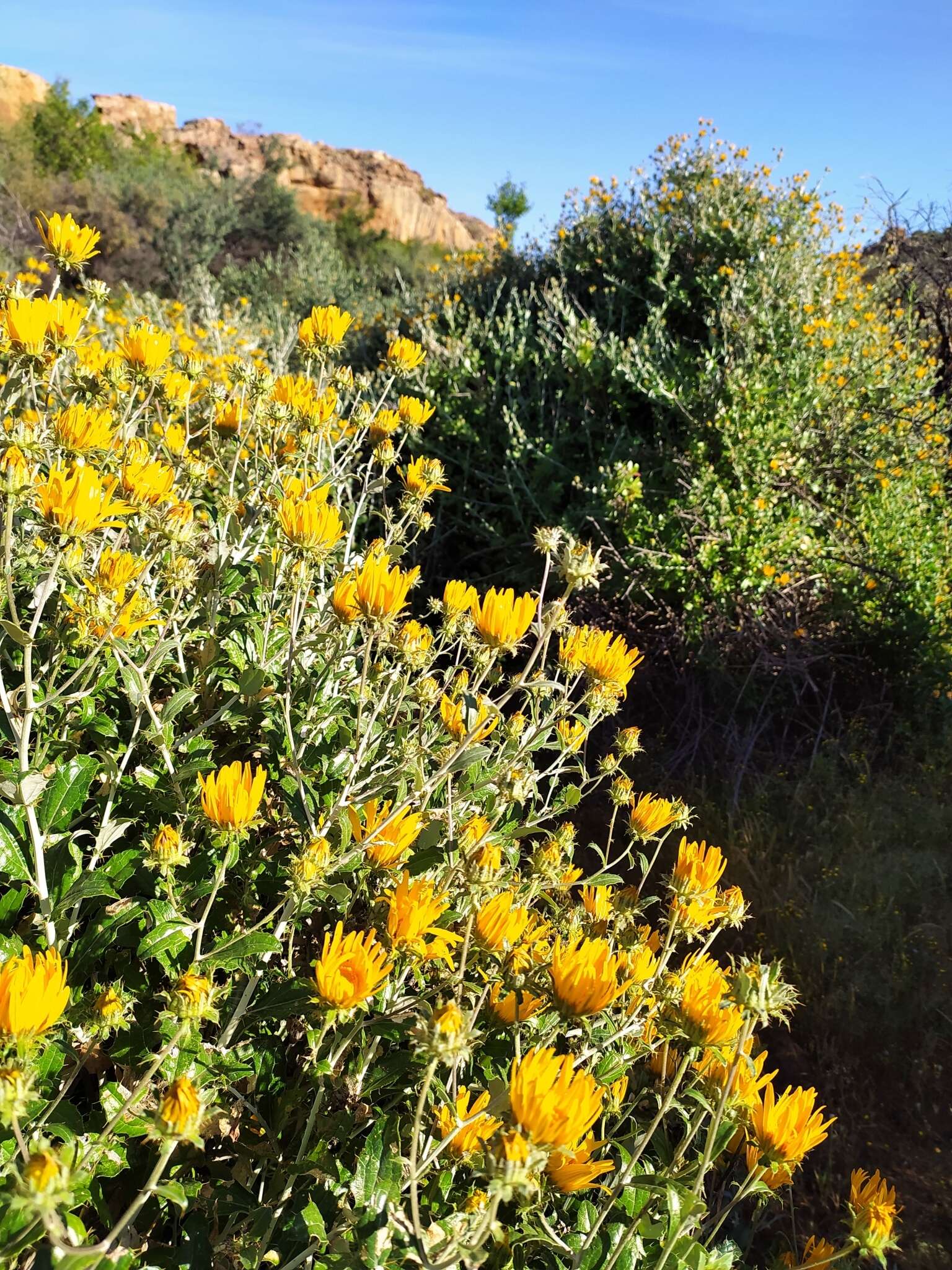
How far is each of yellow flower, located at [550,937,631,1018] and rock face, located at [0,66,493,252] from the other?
112ft

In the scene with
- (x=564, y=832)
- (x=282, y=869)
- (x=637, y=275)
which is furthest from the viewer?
(x=637, y=275)

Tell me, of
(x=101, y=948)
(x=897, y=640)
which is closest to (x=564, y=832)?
(x=101, y=948)

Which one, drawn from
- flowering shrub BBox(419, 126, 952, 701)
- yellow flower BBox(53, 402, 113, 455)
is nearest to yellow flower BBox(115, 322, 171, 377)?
yellow flower BBox(53, 402, 113, 455)

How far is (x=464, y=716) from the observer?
5.85 ft

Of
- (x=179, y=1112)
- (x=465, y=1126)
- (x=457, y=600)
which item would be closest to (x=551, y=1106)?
(x=465, y=1126)

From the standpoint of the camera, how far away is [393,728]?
84.4 inches

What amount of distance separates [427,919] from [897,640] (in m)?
4.14

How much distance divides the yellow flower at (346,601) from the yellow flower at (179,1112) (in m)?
0.84

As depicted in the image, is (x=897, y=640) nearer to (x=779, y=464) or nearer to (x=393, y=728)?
(x=779, y=464)

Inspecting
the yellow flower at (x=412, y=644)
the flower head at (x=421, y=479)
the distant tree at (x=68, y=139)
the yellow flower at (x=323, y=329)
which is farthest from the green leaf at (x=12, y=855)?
the distant tree at (x=68, y=139)

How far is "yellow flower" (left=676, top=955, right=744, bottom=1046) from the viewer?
1264 mm

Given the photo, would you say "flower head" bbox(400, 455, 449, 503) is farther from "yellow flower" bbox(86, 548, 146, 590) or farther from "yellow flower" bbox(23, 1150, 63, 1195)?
"yellow flower" bbox(23, 1150, 63, 1195)

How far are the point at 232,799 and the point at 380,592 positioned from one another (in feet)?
1.46

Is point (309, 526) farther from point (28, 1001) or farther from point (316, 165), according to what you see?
point (316, 165)
